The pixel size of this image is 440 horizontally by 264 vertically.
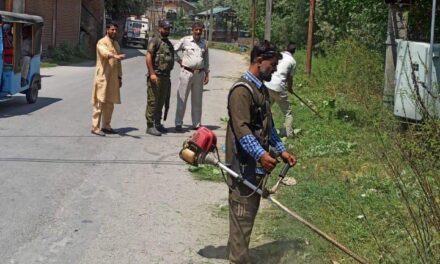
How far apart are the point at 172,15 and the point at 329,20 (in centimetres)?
6516

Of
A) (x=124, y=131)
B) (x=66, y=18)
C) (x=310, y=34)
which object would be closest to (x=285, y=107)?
(x=124, y=131)

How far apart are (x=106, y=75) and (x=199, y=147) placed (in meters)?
5.58

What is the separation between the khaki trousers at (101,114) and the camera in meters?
9.80

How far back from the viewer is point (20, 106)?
1309cm

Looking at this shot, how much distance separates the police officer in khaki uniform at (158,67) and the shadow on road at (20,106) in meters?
3.23

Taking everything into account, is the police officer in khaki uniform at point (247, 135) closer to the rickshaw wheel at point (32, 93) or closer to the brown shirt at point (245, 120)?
the brown shirt at point (245, 120)

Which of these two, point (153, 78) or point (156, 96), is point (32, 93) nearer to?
point (156, 96)

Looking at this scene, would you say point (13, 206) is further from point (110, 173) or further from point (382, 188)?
point (382, 188)

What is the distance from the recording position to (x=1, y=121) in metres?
10.9

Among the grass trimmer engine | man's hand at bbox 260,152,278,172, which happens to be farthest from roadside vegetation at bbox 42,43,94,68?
man's hand at bbox 260,152,278,172

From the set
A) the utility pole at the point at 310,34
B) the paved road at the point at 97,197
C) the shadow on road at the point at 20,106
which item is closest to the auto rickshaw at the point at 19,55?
the shadow on road at the point at 20,106

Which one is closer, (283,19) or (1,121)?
(1,121)

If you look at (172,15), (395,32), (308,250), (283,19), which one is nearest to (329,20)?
(283,19)

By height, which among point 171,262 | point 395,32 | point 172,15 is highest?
point 172,15
